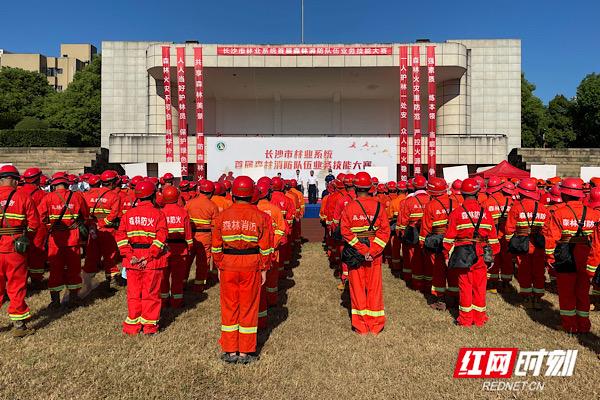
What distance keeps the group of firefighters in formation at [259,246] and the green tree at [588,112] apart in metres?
33.2

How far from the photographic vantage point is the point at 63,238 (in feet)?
20.3

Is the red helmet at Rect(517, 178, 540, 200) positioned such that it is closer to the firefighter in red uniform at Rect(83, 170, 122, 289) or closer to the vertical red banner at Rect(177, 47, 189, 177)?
the firefighter in red uniform at Rect(83, 170, 122, 289)

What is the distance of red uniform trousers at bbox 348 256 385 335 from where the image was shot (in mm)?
5340

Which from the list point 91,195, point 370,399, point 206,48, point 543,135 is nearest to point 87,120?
point 206,48

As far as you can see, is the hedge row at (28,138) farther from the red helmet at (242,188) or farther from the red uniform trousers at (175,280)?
the red helmet at (242,188)

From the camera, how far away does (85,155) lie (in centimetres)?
2253

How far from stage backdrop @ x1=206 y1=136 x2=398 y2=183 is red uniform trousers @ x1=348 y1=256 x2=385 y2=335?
16.3m

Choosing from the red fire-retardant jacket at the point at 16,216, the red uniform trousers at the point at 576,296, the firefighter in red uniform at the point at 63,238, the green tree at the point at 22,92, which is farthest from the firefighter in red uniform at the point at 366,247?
the green tree at the point at 22,92

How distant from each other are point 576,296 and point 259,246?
4.15m

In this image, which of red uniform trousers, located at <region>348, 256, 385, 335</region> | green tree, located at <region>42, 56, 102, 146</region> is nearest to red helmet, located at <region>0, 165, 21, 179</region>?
red uniform trousers, located at <region>348, 256, 385, 335</region>

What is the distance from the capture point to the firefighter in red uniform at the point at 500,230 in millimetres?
6927

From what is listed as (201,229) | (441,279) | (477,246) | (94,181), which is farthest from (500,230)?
(94,181)

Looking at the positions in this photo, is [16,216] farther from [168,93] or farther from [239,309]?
[168,93]

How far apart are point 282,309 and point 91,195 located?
4141 mm
